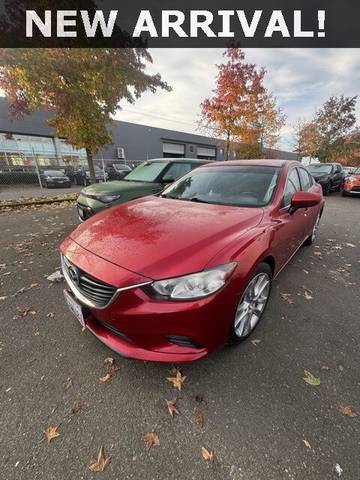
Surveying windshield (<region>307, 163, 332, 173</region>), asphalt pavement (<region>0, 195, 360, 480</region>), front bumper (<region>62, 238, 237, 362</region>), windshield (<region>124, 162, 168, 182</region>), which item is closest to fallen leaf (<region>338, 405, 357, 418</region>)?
asphalt pavement (<region>0, 195, 360, 480</region>)

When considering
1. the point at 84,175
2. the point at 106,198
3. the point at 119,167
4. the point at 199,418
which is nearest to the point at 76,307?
the point at 199,418

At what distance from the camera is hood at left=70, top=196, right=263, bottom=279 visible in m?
1.68

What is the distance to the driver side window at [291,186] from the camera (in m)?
2.83

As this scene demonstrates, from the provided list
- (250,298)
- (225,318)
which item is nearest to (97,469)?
(225,318)

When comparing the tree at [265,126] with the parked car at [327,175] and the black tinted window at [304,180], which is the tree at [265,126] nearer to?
the parked car at [327,175]

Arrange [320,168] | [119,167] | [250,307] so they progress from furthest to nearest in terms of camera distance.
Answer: [119,167], [320,168], [250,307]

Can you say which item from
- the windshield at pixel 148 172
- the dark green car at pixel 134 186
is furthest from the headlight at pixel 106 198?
the windshield at pixel 148 172

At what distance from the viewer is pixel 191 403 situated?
176cm

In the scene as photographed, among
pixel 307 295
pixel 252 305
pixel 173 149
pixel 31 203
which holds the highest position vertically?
pixel 173 149

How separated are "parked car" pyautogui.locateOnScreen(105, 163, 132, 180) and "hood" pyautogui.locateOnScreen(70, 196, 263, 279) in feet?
54.3

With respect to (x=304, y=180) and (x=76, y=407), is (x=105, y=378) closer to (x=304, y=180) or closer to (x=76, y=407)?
(x=76, y=407)

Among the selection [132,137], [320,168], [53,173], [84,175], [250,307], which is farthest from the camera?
[132,137]

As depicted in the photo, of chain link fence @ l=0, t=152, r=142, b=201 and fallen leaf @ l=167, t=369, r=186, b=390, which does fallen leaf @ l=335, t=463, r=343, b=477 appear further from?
chain link fence @ l=0, t=152, r=142, b=201

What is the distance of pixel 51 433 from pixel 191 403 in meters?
0.94
